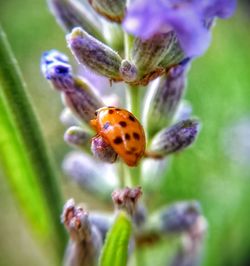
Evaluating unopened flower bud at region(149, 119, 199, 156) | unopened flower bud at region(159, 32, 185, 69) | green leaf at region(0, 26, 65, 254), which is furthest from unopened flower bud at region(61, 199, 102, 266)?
unopened flower bud at region(159, 32, 185, 69)

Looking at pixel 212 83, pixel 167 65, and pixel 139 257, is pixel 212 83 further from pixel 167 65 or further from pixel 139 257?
pixel 167 65

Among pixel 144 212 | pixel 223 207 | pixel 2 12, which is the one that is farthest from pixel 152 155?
pixel 2 12

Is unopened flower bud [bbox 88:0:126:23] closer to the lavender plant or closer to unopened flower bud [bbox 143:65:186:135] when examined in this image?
the lavender plant

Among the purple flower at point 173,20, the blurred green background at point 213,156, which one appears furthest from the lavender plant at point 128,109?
the blurred green background at point 213,156

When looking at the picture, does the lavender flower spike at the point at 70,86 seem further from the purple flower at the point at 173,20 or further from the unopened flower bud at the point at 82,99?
the purple flower at the point at 173,20

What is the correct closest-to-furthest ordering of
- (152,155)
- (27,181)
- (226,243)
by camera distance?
1. (152,155)
2. (27,181)
3. (226,243)

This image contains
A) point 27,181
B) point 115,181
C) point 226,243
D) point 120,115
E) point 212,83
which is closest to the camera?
point 120,115

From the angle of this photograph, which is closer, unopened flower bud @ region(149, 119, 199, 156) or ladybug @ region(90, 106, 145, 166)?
ladybug @ region(90, 106, 145, 166)
